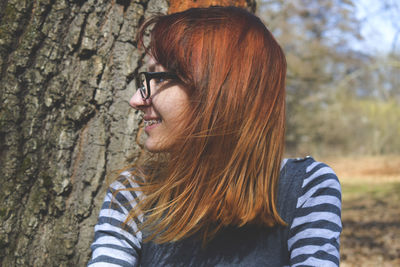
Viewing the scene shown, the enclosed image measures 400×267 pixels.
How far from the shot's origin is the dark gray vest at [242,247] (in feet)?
4.00

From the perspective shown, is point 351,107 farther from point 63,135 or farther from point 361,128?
point 63,135

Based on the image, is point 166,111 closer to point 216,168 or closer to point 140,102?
point 140,102

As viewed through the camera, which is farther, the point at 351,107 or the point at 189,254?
the point at 351,107

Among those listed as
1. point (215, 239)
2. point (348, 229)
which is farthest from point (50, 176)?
point (348, 229)

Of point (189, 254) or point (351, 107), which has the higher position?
point (189, 254)

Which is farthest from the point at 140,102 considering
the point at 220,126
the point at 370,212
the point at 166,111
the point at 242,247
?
the point at 370,212

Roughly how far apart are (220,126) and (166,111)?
19 cm

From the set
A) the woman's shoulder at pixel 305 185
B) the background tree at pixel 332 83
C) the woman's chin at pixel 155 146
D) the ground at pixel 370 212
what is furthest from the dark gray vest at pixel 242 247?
the background tree at pixel 332 83

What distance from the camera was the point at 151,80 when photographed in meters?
1.27

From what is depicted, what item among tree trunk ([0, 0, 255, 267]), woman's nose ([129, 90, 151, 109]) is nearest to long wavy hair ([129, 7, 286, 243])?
woman's nose ([129, 90, 151, 109])

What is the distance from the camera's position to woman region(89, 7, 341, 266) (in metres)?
1.16

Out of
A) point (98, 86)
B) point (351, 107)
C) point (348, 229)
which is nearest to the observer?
point (98, 86)

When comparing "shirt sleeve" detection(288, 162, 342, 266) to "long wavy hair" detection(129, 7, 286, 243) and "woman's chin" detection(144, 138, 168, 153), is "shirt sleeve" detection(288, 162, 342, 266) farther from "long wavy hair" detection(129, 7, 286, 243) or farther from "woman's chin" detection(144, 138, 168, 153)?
"woman's chin" detection(144, 138, 168, 153)

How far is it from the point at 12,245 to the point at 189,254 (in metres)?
0.72
